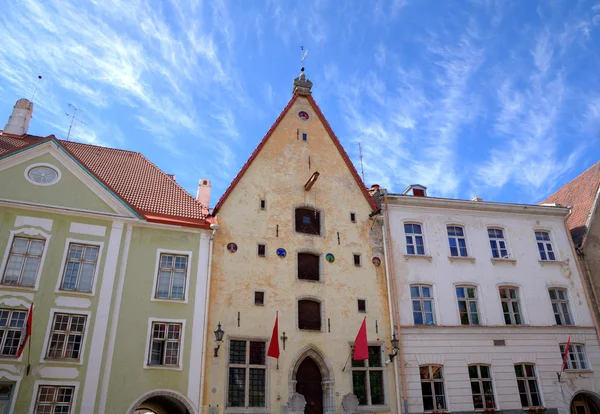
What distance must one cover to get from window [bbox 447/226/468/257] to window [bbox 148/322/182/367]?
43.5 ft

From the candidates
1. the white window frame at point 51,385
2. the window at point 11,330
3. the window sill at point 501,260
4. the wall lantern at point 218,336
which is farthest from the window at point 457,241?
the window at point 11,330

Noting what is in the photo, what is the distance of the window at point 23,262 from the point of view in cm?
1766

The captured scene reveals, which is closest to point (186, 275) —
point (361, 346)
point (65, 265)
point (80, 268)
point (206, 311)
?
point (206, 311)

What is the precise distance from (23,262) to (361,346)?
1310cm

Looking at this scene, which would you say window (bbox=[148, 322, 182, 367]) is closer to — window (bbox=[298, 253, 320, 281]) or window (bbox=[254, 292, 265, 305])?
window (bbox=[254, 292, 265, 305])

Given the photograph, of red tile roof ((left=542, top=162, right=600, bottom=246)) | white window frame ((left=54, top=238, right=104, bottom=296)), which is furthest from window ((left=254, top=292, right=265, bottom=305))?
red tile roof ((left=542, top=162, right=600, bottom=246))

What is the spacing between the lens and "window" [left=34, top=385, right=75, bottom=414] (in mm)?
16375

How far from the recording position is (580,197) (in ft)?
94.2

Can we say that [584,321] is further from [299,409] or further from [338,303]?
[299,409]

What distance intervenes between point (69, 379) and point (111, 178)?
28.9 ft

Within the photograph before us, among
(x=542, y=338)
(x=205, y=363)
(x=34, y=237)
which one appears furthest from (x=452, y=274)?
(x=34, y=237)

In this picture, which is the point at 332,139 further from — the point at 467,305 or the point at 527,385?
the point at 527,385

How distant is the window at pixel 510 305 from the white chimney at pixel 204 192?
15.0 m

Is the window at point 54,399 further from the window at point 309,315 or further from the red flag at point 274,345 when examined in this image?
the window at point 309,315
